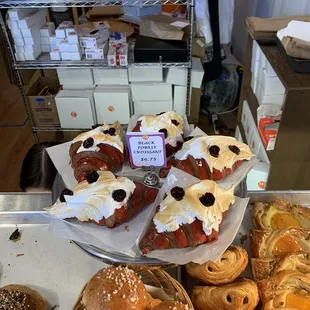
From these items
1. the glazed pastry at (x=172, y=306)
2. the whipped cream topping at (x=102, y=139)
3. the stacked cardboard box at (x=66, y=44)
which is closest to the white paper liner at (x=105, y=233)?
the glazed pastry at (x=172, y=306)

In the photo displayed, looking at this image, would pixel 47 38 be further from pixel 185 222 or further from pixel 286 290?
pixel 286 290

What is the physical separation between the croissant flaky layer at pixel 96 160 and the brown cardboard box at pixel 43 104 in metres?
1.44

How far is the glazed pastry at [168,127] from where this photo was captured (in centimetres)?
112

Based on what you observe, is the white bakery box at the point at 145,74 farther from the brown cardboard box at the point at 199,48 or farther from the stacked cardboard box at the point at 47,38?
the stacked cardboard box at the point at 47,38

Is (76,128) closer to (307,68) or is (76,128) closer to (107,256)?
(307,68)

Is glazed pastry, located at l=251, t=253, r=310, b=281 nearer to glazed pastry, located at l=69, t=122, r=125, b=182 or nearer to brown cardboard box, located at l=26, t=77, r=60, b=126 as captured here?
glazed pastry, located at l=69, t=122, r=125, b=182

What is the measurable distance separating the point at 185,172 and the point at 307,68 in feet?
2.65

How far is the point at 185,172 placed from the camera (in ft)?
3.21

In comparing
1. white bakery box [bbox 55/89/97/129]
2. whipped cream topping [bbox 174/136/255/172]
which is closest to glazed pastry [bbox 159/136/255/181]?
whipped cream topping [bbox 174/136/255/172]

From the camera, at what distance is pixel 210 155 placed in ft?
3.30

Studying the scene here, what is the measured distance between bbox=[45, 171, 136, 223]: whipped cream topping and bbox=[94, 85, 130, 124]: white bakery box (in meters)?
1.49

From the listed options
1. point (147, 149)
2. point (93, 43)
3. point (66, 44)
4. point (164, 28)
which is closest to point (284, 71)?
point (147, 149)

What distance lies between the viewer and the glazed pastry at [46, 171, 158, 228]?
0.86m

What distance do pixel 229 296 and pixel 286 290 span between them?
130 millimetres
